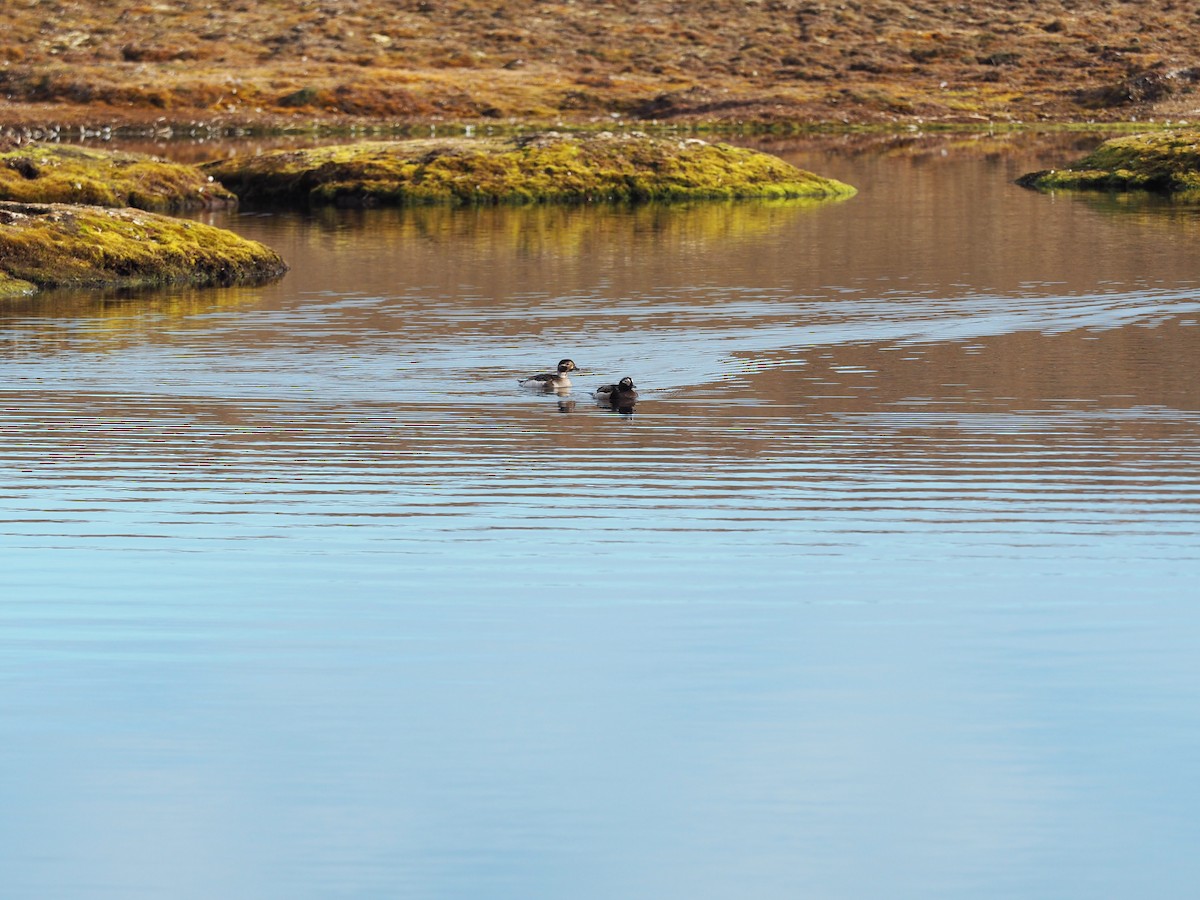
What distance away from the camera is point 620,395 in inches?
914

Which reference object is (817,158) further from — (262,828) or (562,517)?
(262,828)

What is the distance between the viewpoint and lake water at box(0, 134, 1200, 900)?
945cm

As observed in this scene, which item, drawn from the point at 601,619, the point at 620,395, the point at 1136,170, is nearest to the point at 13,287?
the point at 620,395

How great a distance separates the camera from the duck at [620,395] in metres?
23.1

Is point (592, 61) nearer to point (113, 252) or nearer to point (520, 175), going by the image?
point (520, 175)

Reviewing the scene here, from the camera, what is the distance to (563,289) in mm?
37375

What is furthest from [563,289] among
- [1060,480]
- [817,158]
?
[817,158]

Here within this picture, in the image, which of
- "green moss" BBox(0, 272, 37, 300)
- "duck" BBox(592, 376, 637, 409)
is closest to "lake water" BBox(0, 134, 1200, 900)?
"duck" BBox(592, 376, 637, 409)

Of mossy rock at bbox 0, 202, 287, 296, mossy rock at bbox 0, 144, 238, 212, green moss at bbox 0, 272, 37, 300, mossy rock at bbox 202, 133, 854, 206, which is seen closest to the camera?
green moss at bbox 0, 272, 37, 300

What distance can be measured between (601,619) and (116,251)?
88.8ft

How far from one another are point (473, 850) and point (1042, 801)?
273cm

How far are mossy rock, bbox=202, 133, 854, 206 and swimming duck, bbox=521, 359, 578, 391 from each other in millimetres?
36000

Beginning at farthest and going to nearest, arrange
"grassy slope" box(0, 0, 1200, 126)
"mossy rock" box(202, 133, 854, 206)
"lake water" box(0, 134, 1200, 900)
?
"grassy slope" box(0, 0, 1200, 126) → "mossy rock" box(202, 133, 854, 206) → "lake water" box(0, 134, 1200, 900)

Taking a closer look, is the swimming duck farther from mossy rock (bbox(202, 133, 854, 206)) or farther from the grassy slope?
the grassy slope
